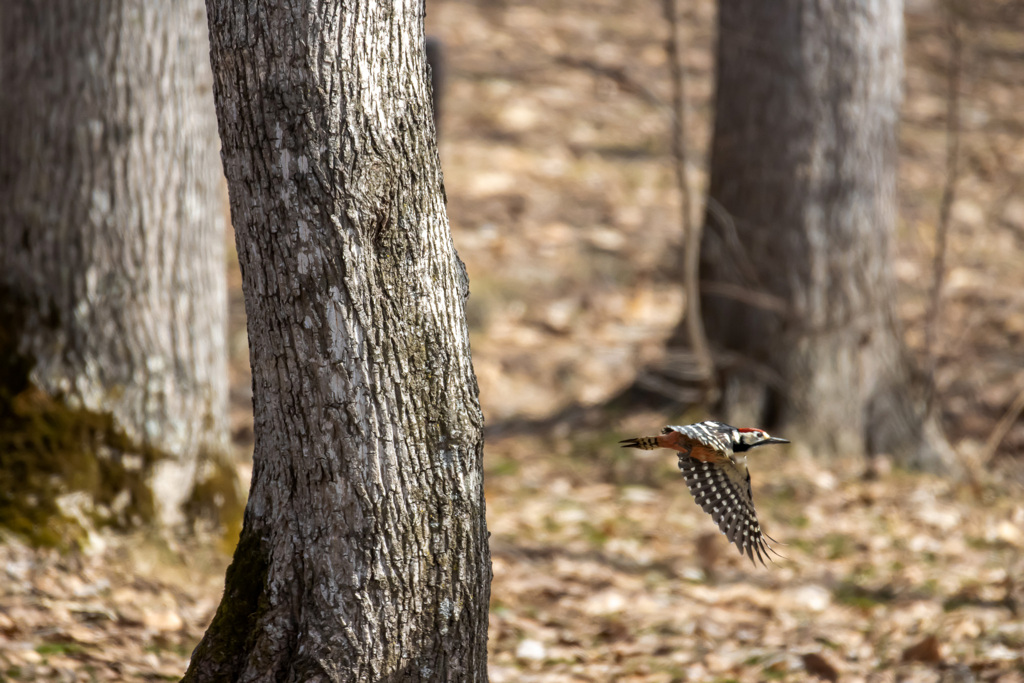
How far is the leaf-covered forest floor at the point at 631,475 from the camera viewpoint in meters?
3.55

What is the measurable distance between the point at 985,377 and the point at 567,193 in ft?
12.8

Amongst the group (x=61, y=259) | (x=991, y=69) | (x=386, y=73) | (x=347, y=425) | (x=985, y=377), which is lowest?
(x=985, y=377)

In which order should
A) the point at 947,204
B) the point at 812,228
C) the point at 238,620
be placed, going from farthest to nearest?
the point at 947,204 < the point at 812,228 < the point at 238,620

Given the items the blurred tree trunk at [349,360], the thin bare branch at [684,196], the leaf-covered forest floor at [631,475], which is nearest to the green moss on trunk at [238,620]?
the blurred tree trunk at [349,360]

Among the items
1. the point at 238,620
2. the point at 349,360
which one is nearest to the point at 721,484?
the point at 349,360

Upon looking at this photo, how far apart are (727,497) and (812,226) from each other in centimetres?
280

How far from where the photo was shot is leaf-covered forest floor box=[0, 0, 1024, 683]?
3.55 metres

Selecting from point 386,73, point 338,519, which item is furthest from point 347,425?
point 386,73

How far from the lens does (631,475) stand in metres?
5.41

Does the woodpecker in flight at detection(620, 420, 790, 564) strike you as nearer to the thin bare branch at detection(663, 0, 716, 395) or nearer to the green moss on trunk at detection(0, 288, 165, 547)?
the green moss on trunk at detection(0, 288, 165, 547)

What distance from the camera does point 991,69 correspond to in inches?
396

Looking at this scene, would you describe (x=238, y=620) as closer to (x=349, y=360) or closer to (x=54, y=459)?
(x=349, y=360)

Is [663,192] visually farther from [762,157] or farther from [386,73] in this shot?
[386,73]

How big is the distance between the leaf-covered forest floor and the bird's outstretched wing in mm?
907
